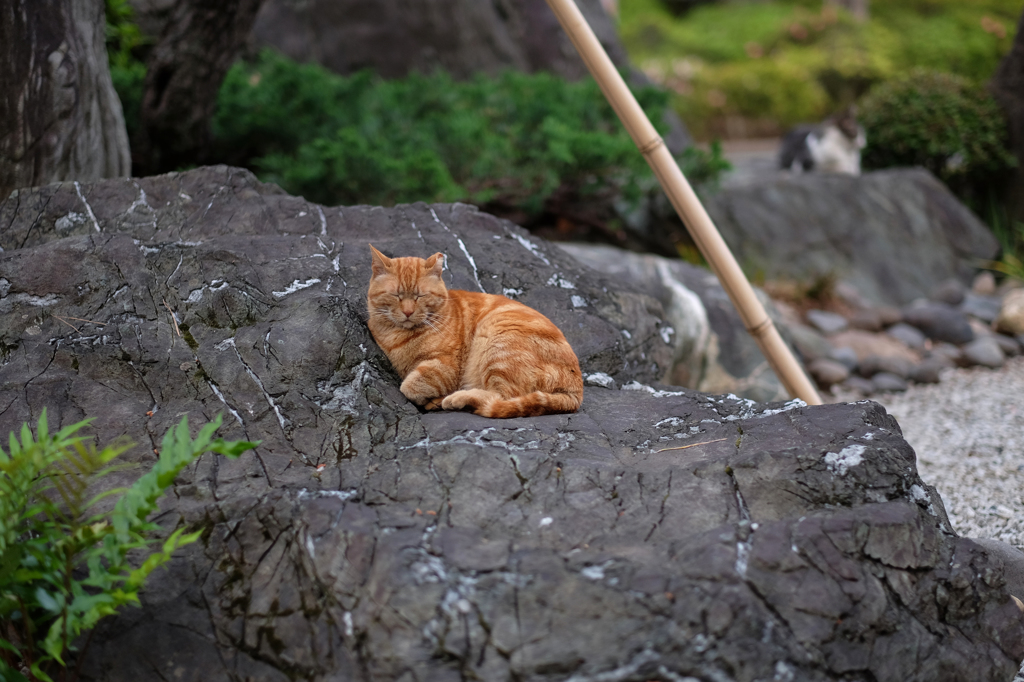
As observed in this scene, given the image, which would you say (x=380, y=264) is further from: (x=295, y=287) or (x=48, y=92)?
(x=48, y=92)

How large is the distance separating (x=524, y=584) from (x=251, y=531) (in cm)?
104

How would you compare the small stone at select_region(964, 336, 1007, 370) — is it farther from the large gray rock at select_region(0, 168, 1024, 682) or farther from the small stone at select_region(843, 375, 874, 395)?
the large gray rock at select_region(0, 168, 1024, 682)

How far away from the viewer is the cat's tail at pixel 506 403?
3.31m

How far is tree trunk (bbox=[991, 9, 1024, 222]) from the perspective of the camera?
9.38m

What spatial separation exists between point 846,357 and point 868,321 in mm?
1062

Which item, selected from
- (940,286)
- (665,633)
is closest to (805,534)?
(665,633)

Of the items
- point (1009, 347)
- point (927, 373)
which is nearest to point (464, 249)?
point (927, 373)

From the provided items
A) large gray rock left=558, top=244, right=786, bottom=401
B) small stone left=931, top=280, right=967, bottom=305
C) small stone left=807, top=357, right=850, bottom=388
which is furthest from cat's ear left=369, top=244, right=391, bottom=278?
small stone left=931, top=280, right=967, bottom=305

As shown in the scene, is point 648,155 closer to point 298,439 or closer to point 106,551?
point 298,439

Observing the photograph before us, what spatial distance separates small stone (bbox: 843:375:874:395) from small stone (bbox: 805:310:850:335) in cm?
101

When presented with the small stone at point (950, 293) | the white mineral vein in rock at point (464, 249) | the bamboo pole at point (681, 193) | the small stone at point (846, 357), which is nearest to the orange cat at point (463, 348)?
the white mineral vein in rock at point (464, 249)

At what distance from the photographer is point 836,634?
97.3 inches

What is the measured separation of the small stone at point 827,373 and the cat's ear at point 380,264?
16.0ft

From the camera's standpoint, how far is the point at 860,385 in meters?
6.96
